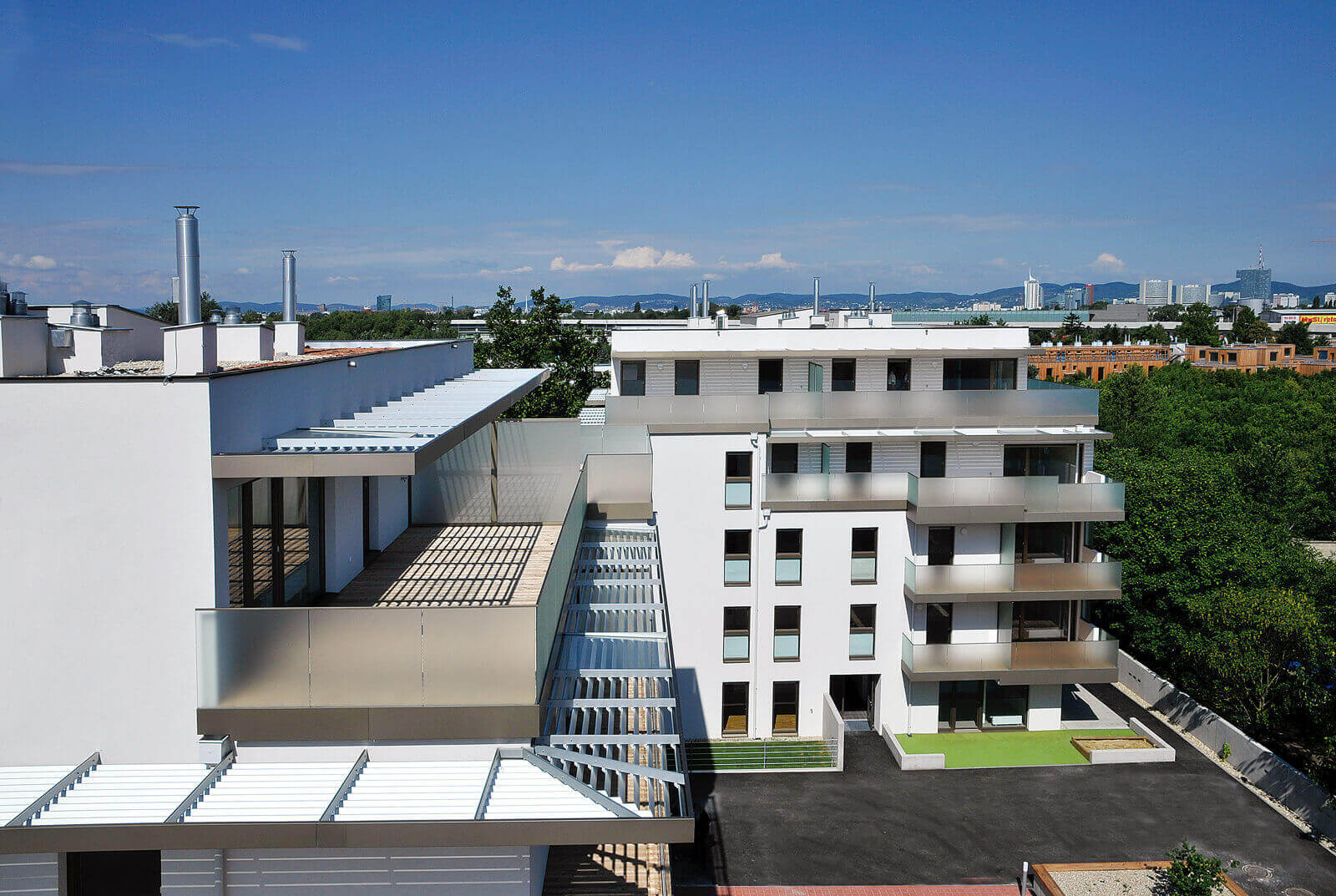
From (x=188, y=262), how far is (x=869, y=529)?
18.2 m

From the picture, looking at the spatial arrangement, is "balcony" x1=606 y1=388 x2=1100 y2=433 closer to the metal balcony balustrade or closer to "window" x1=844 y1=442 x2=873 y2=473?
"window" x1=844 y1=442 x2=873 y2=473

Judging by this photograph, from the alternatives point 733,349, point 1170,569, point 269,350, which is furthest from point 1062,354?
point 269,350

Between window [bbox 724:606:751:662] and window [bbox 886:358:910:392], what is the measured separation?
24.0ft

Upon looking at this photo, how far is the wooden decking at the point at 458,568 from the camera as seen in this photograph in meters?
11.1

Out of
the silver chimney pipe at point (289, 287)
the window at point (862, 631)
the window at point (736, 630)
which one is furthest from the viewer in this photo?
the window at point (736, 630)

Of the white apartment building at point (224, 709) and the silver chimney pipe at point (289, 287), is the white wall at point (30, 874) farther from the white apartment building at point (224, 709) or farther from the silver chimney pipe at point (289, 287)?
the silver chimney pipe at point (289, 287)

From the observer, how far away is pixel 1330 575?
94.2 ft

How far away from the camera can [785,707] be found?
2803cm

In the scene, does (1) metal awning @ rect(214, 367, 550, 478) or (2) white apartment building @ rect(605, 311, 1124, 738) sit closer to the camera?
(1) metal awning @ rect(214, 367, 550, 478)

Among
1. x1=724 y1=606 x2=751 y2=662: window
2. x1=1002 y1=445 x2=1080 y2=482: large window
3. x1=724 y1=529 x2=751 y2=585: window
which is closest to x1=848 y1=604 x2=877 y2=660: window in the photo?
x1=724 y1=606 x2=751 y2=662: window

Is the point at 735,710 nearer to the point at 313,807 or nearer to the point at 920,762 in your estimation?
the point at 920,762

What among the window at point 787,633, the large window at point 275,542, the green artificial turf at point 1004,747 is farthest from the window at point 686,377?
the large window at point 275,542

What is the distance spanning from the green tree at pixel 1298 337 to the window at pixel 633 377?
388ft

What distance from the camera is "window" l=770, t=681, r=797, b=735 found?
27891 mm
